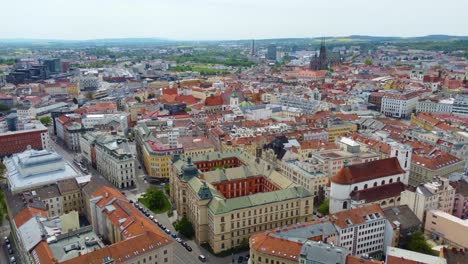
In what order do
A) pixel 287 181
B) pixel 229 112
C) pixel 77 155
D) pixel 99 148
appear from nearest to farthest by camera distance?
1. pixel 287 181
2. pixel 99 148
3. pixel 77 155
4. pixel 229 112

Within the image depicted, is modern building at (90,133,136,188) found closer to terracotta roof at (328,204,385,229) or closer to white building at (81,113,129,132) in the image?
white building at (81,113,129,132)

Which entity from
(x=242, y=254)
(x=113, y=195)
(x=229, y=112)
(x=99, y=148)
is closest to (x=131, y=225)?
(x=113, y=195)

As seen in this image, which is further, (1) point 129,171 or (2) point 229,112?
(2) point 229,112

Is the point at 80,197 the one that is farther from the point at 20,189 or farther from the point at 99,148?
the point at 99,148

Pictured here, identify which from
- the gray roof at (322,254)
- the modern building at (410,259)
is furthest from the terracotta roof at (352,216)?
the gray roof at (322,254)

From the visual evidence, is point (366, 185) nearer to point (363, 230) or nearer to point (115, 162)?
point (363, 230)
